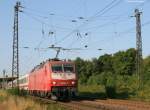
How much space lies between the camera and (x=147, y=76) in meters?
60.1

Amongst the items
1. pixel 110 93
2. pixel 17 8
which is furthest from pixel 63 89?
pixel 17 8

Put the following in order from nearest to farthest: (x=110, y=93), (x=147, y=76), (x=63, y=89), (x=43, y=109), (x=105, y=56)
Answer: (x=43, y=109)
(x=63, y=89)
(x=110, y=93)
(x=147, y=76)
(x=105, y=56)

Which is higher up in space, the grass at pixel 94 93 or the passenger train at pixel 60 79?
the passenger train at pixel 60 79

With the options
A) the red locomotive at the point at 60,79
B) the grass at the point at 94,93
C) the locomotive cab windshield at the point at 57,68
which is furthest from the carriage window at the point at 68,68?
the grass at the point at 94,93

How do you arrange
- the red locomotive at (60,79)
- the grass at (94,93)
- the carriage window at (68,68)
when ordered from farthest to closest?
the grass at (94,93) < the carriage window at (68,68) < the red locomotive at (60,79)

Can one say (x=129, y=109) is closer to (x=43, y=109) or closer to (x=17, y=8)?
(x=43, y=109)

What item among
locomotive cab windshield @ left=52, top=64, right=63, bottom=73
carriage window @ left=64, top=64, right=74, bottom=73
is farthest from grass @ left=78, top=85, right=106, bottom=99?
→ locomotive cab windshield @ left=52, top=64, right=63, bottom=73

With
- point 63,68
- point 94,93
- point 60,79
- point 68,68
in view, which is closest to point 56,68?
point 63,68

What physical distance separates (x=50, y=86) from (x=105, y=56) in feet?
283

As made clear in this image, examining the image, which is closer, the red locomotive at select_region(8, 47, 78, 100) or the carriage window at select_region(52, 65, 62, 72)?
the red locomotive at select_region(8, 47, 78, 100)

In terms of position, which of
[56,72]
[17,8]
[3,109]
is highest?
[17,8]

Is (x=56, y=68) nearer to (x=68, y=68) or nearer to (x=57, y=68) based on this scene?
(x=57, y=68)

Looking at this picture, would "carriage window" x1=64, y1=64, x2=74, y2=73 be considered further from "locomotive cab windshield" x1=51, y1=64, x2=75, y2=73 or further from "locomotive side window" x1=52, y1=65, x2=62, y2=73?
"locomotive side window" x1=52, y1=65, x2=62, y2=73

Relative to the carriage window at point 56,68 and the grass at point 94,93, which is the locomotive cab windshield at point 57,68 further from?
the grass at point 94,93
